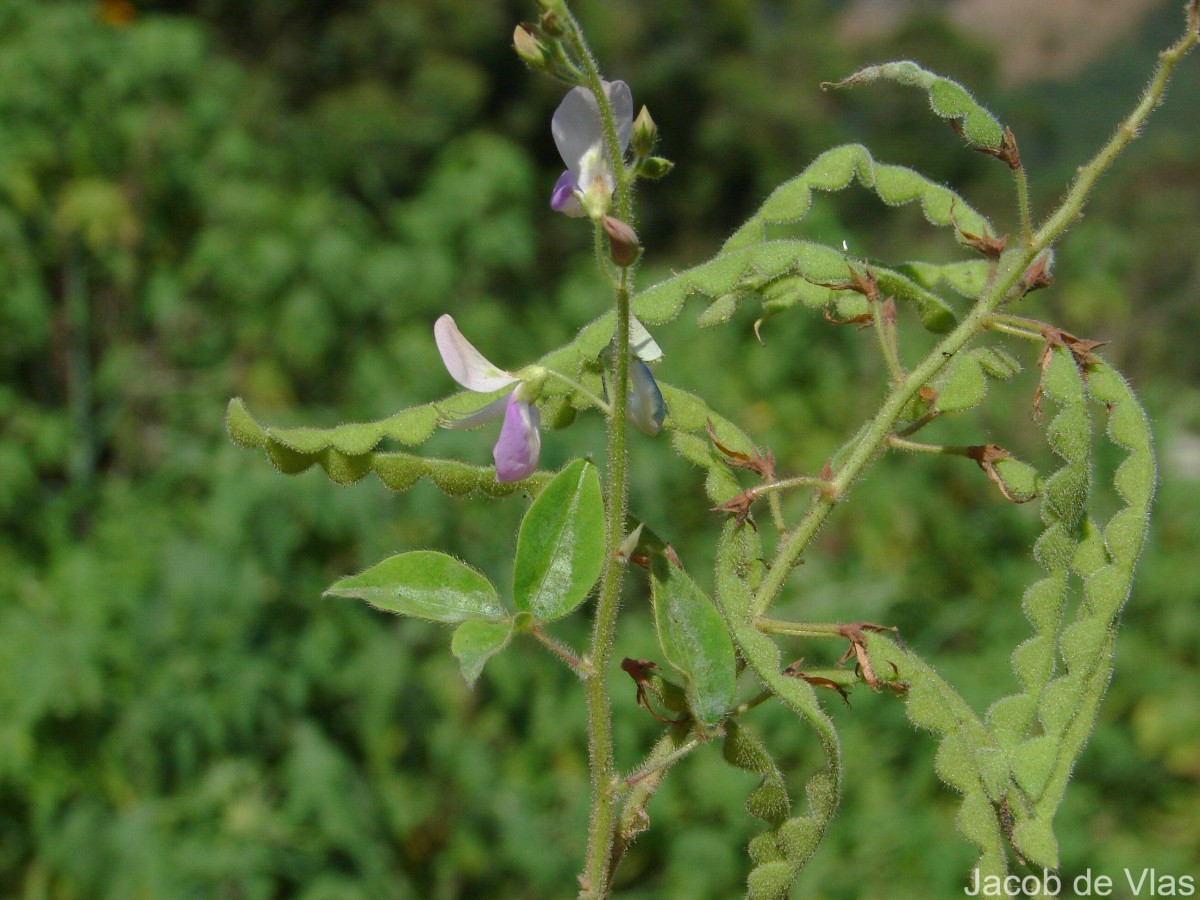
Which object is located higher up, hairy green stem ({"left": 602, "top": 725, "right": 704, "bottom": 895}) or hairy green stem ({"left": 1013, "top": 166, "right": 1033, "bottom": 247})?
hairy green stem ({"left": 1013, "top": 166, "right": 1033, "bottom": 247})

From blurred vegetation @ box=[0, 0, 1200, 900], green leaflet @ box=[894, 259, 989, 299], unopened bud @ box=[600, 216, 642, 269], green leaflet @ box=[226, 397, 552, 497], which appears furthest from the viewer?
blurred vegetation @ box=[0, 0, 1200, 900]

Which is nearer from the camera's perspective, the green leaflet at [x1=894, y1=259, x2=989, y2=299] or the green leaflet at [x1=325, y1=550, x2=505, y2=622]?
the green leaflet at [x1=325, y1=550, x2=505, y2=622]

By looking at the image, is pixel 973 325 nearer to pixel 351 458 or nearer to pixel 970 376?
pixel 970 376

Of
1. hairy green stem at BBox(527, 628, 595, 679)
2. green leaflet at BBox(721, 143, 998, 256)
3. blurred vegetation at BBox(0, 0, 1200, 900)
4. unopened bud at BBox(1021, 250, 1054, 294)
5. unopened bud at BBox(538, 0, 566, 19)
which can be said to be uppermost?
unopened bud at BBox(538, 0, 566, 19)

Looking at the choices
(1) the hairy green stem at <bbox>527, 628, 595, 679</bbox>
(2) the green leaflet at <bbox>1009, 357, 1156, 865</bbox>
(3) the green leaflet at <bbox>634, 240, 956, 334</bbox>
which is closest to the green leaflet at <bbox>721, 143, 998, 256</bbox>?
(3) the green leaflet at <bbox>634, 240, 956, 334</bbox>

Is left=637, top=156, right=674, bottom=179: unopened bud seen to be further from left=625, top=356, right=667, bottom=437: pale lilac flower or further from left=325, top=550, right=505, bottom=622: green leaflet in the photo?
left=325, top=550, right=505, bottom=622: green leaflet

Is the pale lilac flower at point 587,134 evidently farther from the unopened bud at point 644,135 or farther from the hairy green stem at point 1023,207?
the hairy green stem at point 1023,207

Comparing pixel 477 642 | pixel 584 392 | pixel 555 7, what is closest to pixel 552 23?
pixel 555 7

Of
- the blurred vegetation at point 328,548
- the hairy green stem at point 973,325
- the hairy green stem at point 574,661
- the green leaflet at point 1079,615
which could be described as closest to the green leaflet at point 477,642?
the hairy green stem at point 574,661
